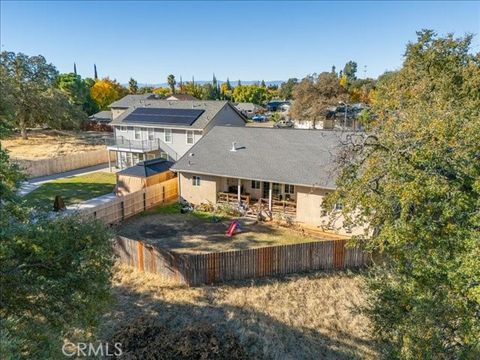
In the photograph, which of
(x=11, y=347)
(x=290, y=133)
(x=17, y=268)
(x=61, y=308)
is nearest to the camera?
(x=11, y=347)

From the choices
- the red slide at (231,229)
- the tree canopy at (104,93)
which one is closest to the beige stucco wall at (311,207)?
the red slide at (231,229)

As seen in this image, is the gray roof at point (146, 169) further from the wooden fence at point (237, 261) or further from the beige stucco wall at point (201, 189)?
the wooden fence at point (237, 261)

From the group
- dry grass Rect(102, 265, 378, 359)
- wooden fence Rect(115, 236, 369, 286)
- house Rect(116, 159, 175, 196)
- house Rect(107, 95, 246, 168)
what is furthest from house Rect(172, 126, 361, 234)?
house Rect(107, 95, 246, 168)

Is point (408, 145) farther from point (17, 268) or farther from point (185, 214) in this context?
point (185, 214)

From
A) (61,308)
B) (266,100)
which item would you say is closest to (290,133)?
(61,308)

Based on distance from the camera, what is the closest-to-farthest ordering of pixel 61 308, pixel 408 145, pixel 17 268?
pixel 17 268
pixel 61 308
pixel 408 145

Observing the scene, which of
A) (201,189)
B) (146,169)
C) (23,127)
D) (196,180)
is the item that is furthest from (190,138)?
(23,127)
